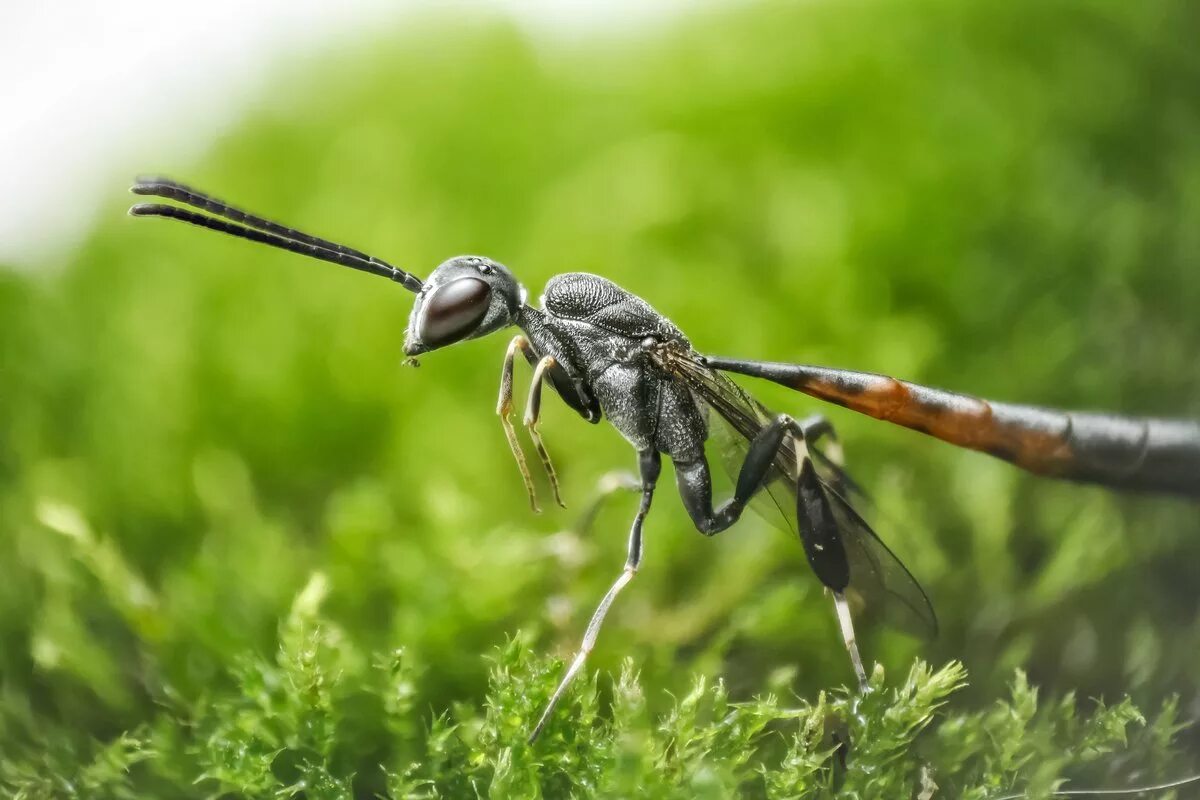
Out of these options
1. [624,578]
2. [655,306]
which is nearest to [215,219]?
[624,578]

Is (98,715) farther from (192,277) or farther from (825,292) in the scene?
(825,292)

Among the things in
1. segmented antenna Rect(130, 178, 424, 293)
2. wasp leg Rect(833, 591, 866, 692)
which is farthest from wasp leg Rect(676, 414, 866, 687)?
segmented antenna Rect(130, 178, 424, 293)

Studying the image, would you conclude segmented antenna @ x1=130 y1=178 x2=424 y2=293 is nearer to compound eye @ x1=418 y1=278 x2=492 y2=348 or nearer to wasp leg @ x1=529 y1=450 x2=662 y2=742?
compound eye @ x1=418 y1=278 x2=492 y2=348

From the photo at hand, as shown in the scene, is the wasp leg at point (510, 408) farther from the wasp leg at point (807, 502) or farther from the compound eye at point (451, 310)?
the wasp leg at point (807, 502)

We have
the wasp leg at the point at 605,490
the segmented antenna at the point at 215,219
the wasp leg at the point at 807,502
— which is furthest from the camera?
the wasp leg at the point at 605,490

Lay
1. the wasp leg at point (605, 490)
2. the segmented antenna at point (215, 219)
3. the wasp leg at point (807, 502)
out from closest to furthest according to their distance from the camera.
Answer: the segmented antenna at point (215, 219)
the wasp leg at point (807, 502)
the wasp leg at point (605, 490)

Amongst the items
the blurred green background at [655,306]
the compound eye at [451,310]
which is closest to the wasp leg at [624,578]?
the blurred green background at [655,306]

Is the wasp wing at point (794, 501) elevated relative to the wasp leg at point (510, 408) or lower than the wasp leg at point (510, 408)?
lower
